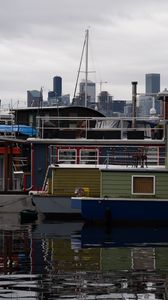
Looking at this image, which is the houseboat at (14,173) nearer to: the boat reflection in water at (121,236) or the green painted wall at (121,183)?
the green painted wall at (121,183)

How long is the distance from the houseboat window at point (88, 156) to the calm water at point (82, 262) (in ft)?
23.3

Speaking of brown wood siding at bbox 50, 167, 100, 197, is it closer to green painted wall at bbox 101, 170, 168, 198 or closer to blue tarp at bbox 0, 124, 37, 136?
green painted wall at bbox 101, 170, 168, 198

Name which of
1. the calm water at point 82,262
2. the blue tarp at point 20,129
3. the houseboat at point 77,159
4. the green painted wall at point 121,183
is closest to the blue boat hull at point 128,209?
the green painted wall at point 121,183

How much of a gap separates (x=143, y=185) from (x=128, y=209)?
1249 millimetres

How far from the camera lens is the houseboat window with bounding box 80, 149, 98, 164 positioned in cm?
3838

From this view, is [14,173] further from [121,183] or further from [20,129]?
[121,183]

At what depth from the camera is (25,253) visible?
2256 centimetres

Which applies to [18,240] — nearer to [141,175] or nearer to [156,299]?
[141,175]

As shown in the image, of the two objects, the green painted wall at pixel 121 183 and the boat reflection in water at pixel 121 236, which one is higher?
the green painted wall at pixel 121 183

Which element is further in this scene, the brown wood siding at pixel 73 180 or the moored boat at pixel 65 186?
the brown wood siding at pixel 73 180

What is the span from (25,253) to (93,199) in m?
9.79

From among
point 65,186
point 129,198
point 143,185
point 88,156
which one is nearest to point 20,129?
point 88,156

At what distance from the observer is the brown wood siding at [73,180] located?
115ft

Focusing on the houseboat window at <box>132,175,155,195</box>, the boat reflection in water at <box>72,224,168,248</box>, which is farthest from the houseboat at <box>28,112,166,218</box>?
the boat reflection in water at <box>72,224,168,248</box>
